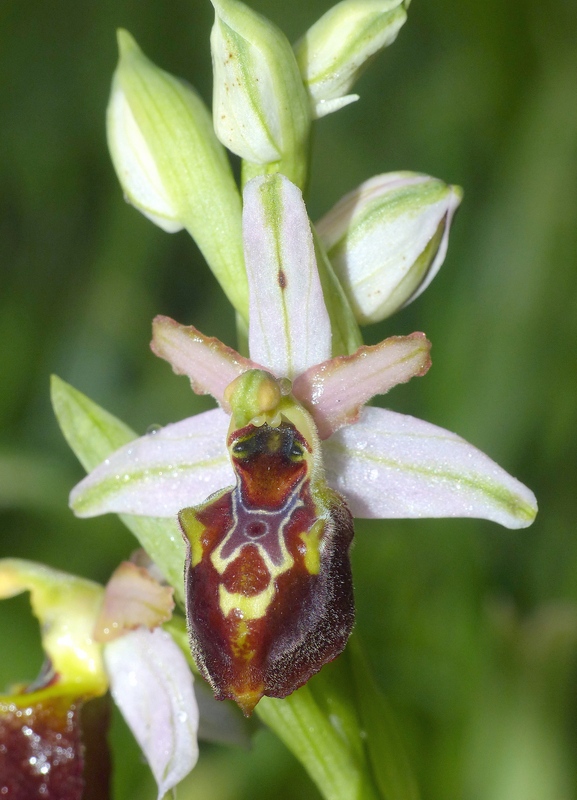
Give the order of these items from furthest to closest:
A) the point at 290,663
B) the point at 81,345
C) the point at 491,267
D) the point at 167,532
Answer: the point at 81,345
the point at 491,267
the point at 167,532
the point at 290,663

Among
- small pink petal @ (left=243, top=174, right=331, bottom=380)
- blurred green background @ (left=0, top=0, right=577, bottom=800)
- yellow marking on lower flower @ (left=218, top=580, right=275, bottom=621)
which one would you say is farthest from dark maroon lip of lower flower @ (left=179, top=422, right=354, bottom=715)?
blurred green background @ (left=0, top=0, right=577, bottom=800)

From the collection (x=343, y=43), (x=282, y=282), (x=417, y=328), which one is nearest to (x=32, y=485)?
(x=417, y=328)

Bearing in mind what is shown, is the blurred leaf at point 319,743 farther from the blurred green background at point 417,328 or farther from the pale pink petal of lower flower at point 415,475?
the blurred green background at point 417,328

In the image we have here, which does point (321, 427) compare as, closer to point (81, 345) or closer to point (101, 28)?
point (81, 345)

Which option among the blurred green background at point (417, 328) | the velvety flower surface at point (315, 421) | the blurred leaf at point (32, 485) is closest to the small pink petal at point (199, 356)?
the velvety flower surface at point (315, 421)

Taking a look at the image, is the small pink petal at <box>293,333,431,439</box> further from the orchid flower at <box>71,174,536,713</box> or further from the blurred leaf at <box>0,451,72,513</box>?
the blurred leaf at <box>0,451,72,513</box>

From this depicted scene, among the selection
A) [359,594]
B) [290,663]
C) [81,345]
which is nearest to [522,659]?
[359,594]
